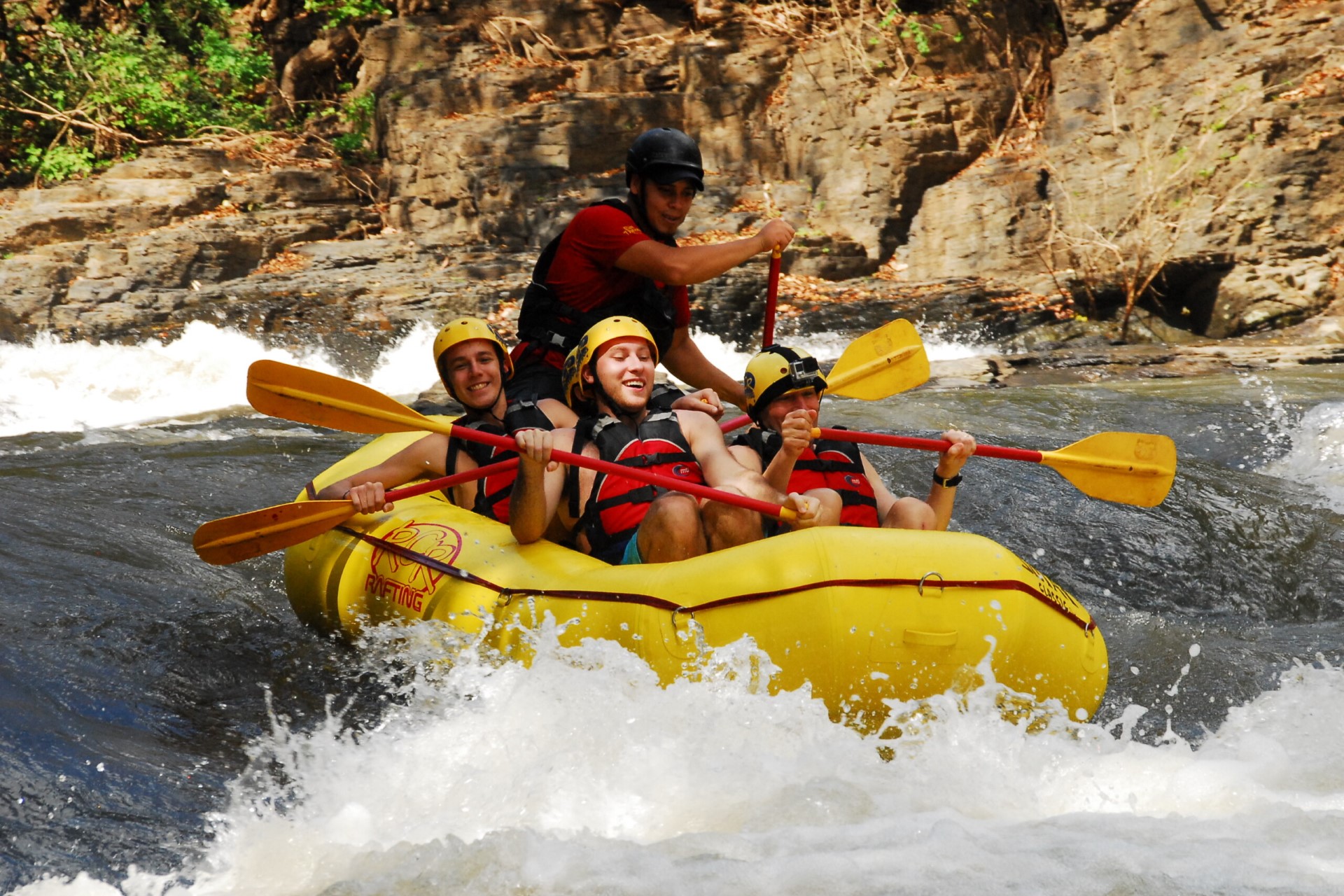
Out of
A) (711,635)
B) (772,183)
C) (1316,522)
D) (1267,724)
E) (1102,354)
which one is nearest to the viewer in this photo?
(711,635)

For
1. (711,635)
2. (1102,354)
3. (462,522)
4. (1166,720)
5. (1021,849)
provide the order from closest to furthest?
(1021,849) → (711,635) → (1166,720) → (462,522) → (1102,354)

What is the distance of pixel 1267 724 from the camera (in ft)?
10.2

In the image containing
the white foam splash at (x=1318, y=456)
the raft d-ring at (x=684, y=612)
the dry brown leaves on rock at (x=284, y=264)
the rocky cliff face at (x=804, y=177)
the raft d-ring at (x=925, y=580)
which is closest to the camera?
the raft d-ring at (x=925, y=580)

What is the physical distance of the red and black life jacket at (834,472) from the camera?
3.55m

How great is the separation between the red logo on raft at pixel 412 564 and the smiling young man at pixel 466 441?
0.13 metres

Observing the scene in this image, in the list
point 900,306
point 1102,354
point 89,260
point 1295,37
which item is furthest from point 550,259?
point 1295,37

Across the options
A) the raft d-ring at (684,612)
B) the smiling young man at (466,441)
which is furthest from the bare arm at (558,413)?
the raft d-ring at (684,612)

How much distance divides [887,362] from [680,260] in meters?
0.99

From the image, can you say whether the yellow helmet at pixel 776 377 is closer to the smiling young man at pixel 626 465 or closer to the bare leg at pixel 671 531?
the smiling young man at pixel 626 465

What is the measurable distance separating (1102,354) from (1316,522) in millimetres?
4742

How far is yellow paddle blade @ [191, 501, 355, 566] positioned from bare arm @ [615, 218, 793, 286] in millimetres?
1137

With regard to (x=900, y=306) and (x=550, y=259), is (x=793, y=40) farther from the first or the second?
(x=550, y=259)

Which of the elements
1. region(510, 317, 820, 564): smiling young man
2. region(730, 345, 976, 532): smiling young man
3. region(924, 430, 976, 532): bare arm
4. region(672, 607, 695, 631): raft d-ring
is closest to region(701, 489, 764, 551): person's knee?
region(510, 317, 820, 564): smiling young man

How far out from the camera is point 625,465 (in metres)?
3.39
